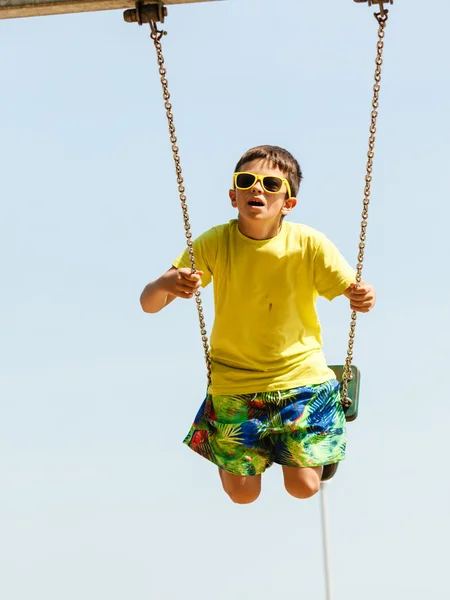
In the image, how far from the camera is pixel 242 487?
809 cm

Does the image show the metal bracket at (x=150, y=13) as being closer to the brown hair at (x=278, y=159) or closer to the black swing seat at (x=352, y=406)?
the brown hair at (x=278, y=159)

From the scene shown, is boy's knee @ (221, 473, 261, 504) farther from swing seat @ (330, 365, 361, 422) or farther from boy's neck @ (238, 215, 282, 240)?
boy's neck @ (238, 215, 282, 240)

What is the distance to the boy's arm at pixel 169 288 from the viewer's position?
7.86 meters

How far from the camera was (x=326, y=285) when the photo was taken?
8172mm

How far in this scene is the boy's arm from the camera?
25.8ft

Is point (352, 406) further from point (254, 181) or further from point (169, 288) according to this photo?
point (254, 181)

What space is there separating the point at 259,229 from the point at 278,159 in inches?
16.6

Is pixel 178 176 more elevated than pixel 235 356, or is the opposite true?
pixel 178 176

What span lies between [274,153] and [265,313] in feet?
3.05

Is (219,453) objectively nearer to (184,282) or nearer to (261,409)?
(261,409)

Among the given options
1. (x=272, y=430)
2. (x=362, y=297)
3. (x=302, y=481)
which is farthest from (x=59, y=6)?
(x=302, y=481)

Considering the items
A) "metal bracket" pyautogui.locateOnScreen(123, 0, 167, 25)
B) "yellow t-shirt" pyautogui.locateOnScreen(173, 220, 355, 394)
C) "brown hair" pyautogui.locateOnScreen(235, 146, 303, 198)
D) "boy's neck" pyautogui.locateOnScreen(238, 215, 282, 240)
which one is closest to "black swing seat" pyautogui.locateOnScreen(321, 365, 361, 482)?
"yellow t-shirt" pyautogui.locateOnScreen(173, 220, 355, 394)

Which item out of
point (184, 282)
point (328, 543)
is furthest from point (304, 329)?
point (328, 543)

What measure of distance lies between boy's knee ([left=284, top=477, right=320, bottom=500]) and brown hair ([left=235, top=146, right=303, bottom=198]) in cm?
165
